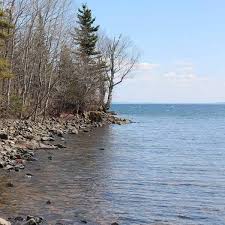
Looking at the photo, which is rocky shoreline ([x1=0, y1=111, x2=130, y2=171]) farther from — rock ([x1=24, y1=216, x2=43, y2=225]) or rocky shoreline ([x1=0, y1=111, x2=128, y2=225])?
rock ([x1=24, y1=216, x2=43, y2=225])

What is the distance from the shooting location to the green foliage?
212 ft

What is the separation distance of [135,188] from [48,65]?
30903 millimetres

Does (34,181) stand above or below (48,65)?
Answer: below

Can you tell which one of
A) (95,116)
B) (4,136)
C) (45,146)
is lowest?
(45,146)

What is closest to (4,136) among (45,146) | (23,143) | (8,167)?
(23,143)

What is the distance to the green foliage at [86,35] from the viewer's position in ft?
212

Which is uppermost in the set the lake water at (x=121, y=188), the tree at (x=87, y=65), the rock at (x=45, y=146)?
the tree at (x=87, y=65)

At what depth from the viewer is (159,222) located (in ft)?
42.8

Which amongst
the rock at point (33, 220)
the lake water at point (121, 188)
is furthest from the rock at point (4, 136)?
the rock at point (33, 220)

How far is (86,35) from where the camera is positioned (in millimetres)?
65312

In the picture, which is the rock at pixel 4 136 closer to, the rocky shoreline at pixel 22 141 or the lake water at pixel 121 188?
the rocky shoreline at pixel 22 141

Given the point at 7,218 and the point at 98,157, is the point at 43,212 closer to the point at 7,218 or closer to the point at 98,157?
the point at 7,218

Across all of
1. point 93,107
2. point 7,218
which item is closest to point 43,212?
point 7,218

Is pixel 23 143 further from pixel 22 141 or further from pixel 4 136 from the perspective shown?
pixel 4 136
